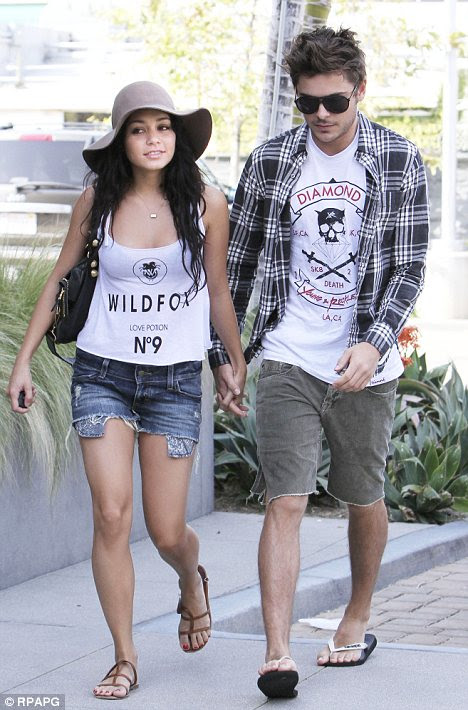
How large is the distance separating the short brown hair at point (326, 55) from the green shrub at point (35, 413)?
2038mm

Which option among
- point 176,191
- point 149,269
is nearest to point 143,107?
point 176,191

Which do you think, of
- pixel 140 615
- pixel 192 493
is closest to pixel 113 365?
pixel 140 615

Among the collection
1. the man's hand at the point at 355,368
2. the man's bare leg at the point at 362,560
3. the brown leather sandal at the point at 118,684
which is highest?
the man's hand at the point at 355,368

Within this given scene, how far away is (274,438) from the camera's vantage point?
4281 millimetres

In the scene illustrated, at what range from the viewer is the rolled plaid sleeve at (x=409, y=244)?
4320mm

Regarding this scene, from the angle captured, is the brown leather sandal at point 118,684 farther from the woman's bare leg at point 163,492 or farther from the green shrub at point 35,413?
the green shrub at point 35,413

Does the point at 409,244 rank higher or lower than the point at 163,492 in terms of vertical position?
higher

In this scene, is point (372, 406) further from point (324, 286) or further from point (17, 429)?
point (17, 429)

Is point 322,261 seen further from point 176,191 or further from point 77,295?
point 77,295

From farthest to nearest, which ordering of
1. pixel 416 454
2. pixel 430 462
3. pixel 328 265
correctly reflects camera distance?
pixel 416 454 < pixel 430 462 < pixel 328 265

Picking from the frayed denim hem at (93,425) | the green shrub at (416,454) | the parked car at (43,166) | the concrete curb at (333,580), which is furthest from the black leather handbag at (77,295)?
the parked car at (43,166)

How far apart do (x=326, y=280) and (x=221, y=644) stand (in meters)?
1.38

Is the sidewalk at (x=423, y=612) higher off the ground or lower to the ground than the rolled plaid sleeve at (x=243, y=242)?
lower

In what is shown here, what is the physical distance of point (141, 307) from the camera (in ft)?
13.6
